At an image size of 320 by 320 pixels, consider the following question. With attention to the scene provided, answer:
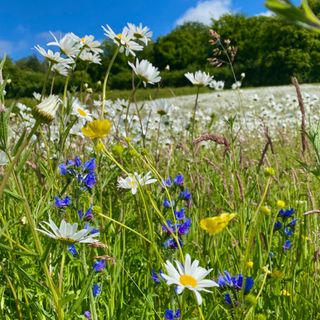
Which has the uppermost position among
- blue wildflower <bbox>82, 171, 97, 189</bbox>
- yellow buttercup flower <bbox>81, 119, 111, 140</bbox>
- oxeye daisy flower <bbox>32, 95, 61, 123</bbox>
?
oxeye daisy flower <bbox>32, 95, 61, 123</bbox>

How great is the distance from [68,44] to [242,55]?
3628cm

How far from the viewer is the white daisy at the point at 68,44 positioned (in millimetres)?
1446

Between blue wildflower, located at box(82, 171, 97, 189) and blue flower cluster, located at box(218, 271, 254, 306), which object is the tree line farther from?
blue flower cluster, located at box(218, 271, 254, 306)

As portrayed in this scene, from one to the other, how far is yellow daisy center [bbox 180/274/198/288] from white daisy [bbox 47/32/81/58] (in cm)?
88

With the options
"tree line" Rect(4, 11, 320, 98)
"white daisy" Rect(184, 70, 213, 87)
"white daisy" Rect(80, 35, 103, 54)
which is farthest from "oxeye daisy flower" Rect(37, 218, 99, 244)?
"tree line" Rect(4, 11, 320, 98)

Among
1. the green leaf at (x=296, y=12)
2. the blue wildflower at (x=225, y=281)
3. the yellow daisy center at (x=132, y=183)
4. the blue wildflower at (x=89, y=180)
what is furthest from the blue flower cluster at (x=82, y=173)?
the green leaf at (x=296, y=12)

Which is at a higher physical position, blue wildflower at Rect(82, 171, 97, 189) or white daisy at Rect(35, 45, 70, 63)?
white daisy at Rect(35, 45, 70, 63)

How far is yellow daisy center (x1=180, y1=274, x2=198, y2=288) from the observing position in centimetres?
73

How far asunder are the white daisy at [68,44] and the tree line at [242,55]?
18067mm

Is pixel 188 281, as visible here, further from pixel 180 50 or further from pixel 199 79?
pixel 180 50

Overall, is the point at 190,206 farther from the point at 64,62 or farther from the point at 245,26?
the point at 245,26

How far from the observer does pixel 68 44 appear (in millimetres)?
1459

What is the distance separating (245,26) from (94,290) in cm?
3924

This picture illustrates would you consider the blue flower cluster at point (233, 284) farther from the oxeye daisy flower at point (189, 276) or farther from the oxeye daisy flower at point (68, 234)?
the oxeye daisy flower at point (68, 234)
